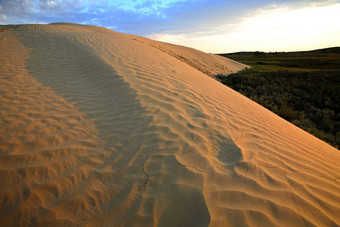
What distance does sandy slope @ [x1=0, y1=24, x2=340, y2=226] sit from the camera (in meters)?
1.58

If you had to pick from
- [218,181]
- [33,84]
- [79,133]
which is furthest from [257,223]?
[33,84]

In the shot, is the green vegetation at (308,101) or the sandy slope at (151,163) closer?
the sandy slope at (151,163)

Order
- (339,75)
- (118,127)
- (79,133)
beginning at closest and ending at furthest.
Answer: (79,133) < (118,127) < (339,75)

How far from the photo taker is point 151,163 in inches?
84.4

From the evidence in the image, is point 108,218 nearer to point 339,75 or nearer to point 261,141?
point 261,141

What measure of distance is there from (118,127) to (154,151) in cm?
93

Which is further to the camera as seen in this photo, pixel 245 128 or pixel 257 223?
pixel 245 128

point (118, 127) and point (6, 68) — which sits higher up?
point (6, 68)

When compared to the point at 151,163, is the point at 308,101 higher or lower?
lower

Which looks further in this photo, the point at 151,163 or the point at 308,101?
the point at 308,101

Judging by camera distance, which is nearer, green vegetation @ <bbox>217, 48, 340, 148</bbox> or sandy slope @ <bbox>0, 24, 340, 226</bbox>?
sandy slope @ <bbox>0, 24, 340, 226</bbox>

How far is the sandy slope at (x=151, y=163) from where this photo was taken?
5.17 feet

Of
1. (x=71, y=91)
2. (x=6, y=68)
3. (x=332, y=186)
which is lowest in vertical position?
(x=332, y=186)

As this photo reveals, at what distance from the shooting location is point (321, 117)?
619cm
